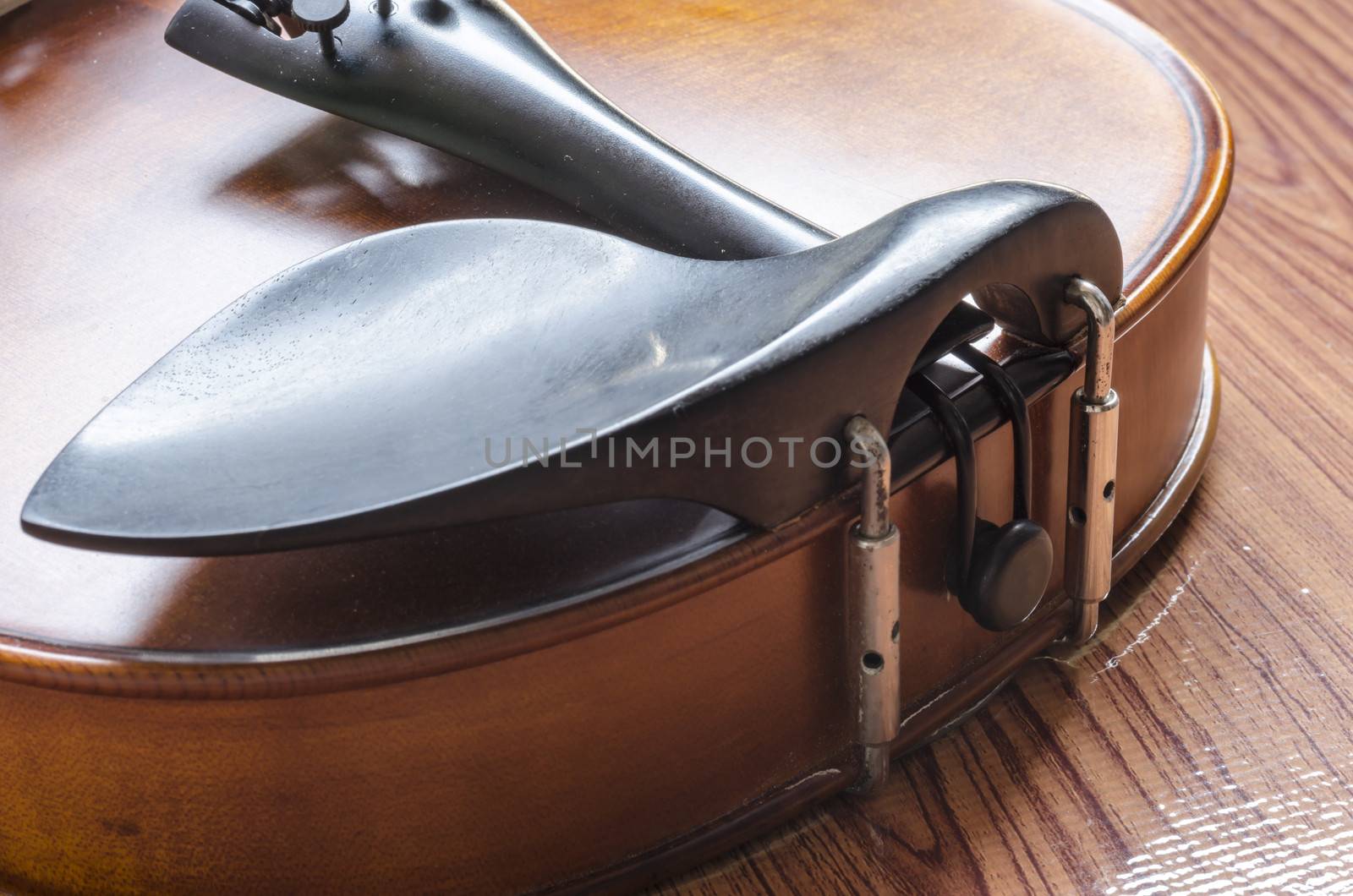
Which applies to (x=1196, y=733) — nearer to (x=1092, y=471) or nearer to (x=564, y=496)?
(x=1092, y=471)

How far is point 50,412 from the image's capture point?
0.74m

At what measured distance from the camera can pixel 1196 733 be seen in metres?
0.76

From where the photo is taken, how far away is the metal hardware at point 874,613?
621mm

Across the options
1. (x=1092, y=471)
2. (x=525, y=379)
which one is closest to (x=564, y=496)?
(x=525, y=379)

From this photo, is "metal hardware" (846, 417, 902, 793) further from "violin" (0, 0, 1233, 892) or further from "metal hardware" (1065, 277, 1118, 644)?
"metal hardware" (1065, 277, 1118, 644)

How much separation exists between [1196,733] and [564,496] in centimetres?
37

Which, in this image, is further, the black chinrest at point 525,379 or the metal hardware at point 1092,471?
the metal hardware at point 1092,471

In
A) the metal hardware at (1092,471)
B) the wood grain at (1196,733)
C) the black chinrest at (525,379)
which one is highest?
the black chinrest at (525,379)

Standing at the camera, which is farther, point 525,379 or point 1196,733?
point 1196,733

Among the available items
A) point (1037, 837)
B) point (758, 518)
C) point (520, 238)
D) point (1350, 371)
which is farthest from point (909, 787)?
point (1350, 371)

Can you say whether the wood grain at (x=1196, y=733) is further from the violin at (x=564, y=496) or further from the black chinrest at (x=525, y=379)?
the black chinrest at (x=525, y=379)

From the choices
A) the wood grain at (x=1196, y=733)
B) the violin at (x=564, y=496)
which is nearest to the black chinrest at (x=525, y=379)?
the violin at (x=564, y=496)

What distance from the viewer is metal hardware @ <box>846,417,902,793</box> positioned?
2.04 feet

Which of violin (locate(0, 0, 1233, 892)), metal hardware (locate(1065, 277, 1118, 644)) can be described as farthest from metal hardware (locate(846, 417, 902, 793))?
metal hardware (locate(1065, 277, 1118, 644))
